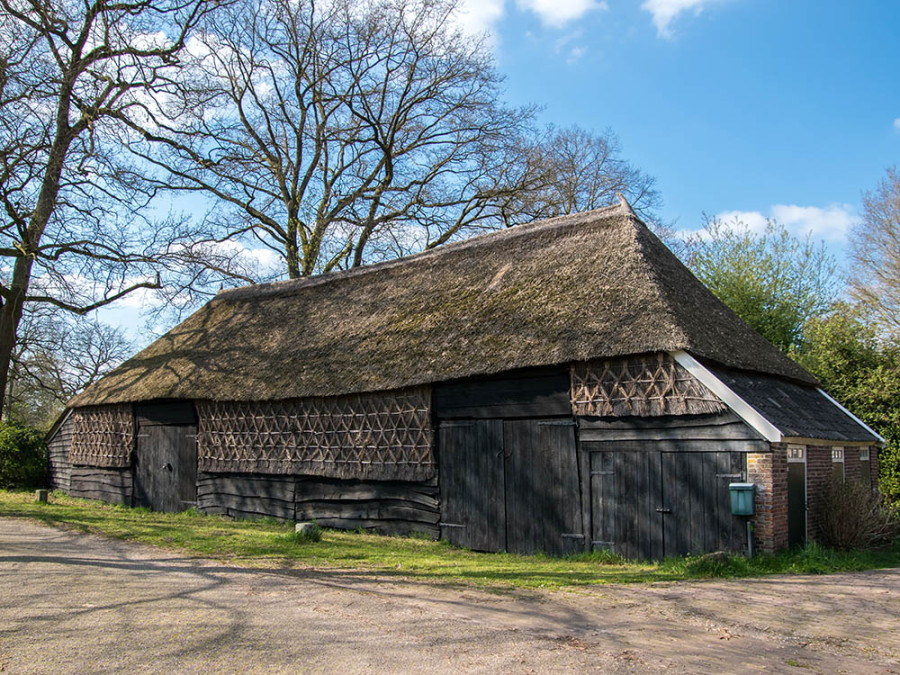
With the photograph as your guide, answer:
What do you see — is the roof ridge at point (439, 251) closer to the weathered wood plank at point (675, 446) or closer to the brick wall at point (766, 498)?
the weathered wood plank at point (675, 446)

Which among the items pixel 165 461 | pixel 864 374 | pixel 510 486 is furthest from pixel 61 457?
pixel 864 374

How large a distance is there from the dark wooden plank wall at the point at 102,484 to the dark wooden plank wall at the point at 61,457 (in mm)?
651

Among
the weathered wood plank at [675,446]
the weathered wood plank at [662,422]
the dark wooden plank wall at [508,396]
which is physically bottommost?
the weathered wood plank at [675,446]

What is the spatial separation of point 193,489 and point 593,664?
48.1 ft

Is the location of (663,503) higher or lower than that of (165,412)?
lower

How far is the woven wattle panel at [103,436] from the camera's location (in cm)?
1988

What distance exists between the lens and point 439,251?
17.5 m

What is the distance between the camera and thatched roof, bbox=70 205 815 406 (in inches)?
451

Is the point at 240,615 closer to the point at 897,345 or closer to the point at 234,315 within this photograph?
the point at 234,315

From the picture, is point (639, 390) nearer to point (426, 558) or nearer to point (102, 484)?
point (426, 558)

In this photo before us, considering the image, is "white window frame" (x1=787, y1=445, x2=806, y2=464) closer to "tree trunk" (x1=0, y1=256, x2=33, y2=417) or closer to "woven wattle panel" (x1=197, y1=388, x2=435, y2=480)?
"woven wattle panel" (x1=197, y1=388, x2=435, y2=480)

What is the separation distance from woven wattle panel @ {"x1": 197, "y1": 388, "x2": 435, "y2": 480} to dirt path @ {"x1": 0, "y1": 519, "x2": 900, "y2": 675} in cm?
425

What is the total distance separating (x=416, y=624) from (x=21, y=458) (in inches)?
883

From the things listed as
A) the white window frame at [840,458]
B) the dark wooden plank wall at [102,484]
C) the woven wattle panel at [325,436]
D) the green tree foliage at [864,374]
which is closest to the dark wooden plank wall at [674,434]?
the woven wattle panel at [325,436]
